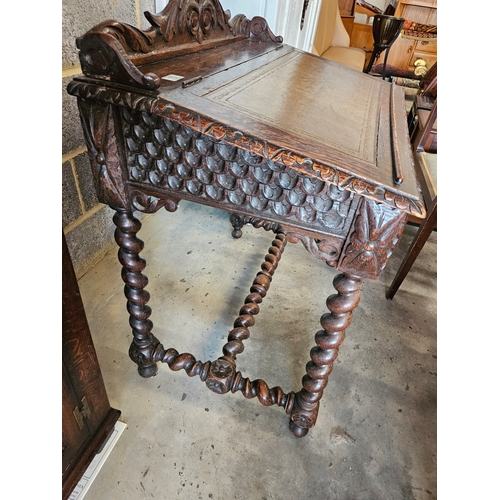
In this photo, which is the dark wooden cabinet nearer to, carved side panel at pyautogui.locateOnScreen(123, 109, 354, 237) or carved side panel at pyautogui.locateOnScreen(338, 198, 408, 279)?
carved side panel at pyautogui.locateOnScreen(123, 109, 354, 237)

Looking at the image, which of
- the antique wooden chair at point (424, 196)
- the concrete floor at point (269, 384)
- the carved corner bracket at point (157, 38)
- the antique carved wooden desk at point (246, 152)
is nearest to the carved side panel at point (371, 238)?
the antique carved wooden desk at point (246, 152)

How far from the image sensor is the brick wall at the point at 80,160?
1.15 m

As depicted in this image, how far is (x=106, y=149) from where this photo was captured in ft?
2.39

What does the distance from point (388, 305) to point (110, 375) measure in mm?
1187

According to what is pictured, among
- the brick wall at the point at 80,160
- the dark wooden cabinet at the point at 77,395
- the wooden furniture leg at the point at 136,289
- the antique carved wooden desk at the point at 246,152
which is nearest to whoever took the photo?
the antique carved wooden desk at the point at 246,152

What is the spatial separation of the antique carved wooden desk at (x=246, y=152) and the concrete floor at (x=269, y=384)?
0.50 feet

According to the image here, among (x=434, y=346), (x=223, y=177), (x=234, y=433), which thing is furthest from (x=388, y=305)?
(x=223, y=177)

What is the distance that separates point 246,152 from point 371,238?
0.28 m

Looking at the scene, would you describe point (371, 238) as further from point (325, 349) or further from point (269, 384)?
point (269, 384)

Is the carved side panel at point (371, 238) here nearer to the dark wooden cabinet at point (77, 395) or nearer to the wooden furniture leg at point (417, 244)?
the dark wooden cabinet at point (77, 395)

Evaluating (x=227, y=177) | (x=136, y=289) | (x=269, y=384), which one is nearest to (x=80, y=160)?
(x=136, y=289)

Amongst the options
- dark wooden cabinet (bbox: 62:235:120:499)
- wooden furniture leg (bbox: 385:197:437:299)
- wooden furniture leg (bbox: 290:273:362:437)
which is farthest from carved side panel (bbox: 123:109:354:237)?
wooden furniture leg (bbox: 385:197:437:299)

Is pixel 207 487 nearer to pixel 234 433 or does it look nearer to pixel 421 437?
pixel 234 433

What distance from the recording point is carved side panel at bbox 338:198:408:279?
0.63 m
